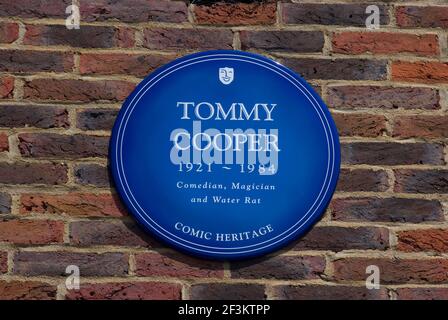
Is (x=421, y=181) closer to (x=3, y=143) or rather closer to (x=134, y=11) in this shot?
(x=134, y=11)

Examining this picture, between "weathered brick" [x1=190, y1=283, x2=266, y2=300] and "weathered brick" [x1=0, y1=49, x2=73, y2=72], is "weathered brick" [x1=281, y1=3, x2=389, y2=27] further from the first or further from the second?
"weathered brick" [x1=190, y1=283, x2=266, y2=300]

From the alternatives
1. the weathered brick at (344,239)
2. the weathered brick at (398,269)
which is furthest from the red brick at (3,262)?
the weathered brick at (398,269)

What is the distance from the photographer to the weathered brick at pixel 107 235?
76.3 inches

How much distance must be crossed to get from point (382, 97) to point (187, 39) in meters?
0.55

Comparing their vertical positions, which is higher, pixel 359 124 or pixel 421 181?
pixel 359 124

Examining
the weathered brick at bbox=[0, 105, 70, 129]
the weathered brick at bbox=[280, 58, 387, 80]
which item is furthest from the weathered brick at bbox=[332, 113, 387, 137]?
the weathered brick at bbox=[0, 105, 70, 129]

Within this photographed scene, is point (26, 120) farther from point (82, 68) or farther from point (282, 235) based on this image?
point (282, 235)

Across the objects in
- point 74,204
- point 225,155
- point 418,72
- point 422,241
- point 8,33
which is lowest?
point 422,241

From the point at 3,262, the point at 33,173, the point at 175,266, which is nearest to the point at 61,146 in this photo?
the point at 33,173

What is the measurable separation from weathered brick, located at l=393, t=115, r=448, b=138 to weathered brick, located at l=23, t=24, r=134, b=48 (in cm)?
75

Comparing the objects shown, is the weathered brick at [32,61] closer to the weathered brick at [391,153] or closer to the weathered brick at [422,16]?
the weathered brick at [391,153]

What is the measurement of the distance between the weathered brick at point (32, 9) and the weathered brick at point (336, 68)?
0.62 metres

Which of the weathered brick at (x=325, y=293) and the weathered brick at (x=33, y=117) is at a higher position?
the weathered brick at (x=33, y=117)

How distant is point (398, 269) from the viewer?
77.4 inches
